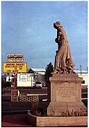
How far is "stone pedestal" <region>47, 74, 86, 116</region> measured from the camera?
1234 cm

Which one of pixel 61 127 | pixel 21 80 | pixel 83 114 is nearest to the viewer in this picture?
pixel 61 127

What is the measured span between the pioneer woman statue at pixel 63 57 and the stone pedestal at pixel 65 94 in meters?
0.37

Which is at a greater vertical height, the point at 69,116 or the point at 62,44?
the point at 62,44

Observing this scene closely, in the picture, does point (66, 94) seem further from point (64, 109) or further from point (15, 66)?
point (15, 66)

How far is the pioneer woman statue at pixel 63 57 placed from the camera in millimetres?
12812

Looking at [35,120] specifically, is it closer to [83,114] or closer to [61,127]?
[61,127]

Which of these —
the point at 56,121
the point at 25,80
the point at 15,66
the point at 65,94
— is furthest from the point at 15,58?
the point at 25,80

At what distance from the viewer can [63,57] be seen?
12.9 metres

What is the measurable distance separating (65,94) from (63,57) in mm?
1604

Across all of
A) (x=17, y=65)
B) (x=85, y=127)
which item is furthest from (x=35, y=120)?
(x=17, y=65)

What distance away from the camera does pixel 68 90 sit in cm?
1252

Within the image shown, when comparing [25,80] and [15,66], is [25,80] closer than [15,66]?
No

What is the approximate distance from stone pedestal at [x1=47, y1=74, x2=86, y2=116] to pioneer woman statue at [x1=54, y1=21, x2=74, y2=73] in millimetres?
370

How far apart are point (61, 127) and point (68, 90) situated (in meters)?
1.88
